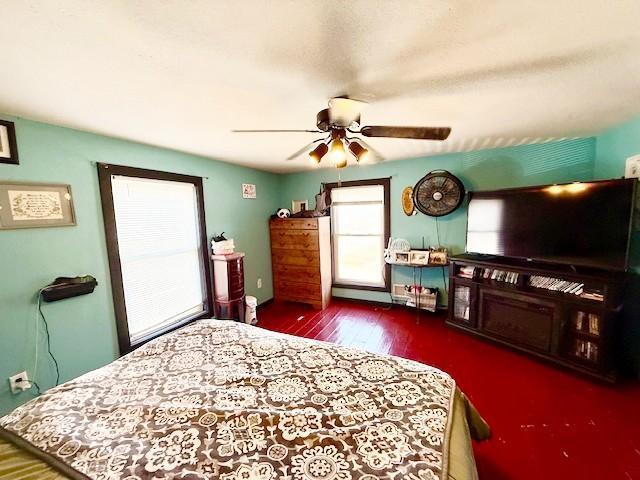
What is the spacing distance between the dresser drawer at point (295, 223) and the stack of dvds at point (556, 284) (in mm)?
2526

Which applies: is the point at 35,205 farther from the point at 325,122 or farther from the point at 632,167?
the point at 632,167

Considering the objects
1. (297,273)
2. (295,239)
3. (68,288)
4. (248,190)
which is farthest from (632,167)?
(68,288)

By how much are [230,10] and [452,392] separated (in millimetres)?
1886

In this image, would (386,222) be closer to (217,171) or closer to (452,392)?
(217,171)

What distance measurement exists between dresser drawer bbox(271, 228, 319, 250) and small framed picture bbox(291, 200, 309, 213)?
53cm

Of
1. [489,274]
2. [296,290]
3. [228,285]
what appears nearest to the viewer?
[489,274]

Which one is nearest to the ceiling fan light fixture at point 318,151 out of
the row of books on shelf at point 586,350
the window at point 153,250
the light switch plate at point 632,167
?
the window at point 153,250

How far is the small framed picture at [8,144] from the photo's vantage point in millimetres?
1641

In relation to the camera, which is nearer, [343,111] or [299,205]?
[343,111]

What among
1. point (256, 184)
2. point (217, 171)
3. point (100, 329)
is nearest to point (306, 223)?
point (256, 184)

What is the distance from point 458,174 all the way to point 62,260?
13.6ft

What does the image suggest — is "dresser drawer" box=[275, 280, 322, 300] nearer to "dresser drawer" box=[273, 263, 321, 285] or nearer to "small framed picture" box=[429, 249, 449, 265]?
"dresser drawer" box=[273, 263, 321, 285]

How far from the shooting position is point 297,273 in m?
3.85

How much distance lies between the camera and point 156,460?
34.7 inches
